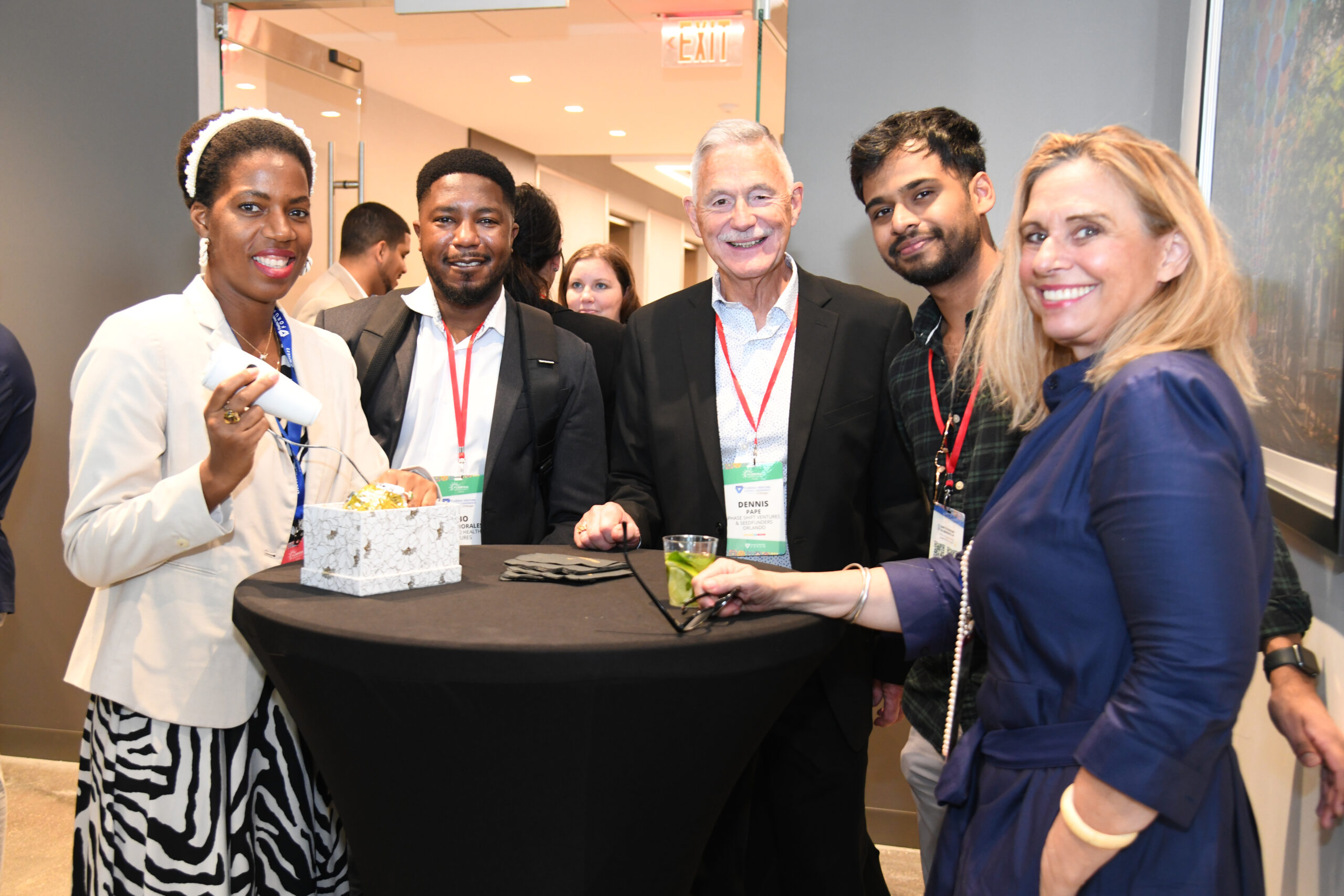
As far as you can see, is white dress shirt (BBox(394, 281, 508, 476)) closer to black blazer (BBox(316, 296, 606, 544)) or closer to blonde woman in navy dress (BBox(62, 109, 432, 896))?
black blazer (BBox(316, 296, 606, 544))

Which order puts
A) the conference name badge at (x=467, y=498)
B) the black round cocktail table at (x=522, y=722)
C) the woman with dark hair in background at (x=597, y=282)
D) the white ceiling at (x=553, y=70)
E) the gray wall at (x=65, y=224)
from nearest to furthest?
the black round cocktail table at (x=522, y=722)
the conference name badge at (x=467, y=498)
the gray wall at (x=65, y=224)
the woman with dark hair in background at (x=597, y=282)
the white ceiling at (x=553, y=70)

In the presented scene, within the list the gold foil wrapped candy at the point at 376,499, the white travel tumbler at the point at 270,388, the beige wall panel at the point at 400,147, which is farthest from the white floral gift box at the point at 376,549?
the beige wall panel at the point at 400,147

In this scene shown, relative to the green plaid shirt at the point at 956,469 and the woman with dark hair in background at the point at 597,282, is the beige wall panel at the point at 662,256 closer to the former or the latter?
the woman with dark hair in background at the point at 597,282

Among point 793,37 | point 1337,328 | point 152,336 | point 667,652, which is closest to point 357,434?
point 152,336

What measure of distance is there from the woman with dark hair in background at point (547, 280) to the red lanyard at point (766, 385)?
82cm

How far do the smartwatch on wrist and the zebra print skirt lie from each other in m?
1.72

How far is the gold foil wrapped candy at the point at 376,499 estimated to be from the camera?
5.06 ft

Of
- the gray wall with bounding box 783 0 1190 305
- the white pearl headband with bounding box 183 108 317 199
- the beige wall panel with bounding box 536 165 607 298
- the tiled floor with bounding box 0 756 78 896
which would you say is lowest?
the tiled floor with bounding box 0 756 78 896

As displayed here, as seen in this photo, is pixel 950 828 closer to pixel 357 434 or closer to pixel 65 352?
pixel 357 434

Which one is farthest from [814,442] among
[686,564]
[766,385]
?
[686,564]

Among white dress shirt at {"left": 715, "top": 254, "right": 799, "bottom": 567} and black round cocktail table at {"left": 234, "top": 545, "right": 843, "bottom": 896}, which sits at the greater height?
white dress shirt at {"left": 715, "top": 254, "right": 799, "bottom": 567}

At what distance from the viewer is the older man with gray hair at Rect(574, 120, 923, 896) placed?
2.21m

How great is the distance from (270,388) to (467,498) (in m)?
0.85

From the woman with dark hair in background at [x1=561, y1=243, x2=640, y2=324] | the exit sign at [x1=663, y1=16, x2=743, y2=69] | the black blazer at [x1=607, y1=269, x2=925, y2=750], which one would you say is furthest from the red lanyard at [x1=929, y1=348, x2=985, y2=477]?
the woman with dark hair in background at [x1=561, y1=243, x2=640, y2=324]
